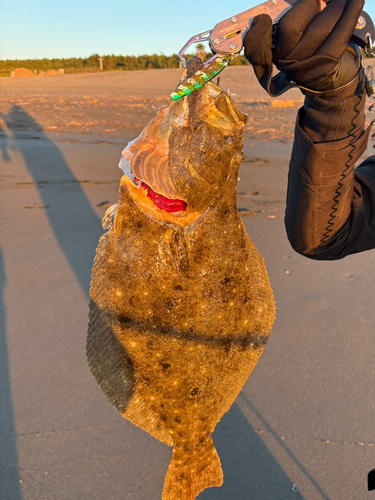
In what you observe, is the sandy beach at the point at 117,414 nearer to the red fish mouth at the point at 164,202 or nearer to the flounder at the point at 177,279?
the flounder at the point at 177,279

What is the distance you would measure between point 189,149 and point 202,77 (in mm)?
273

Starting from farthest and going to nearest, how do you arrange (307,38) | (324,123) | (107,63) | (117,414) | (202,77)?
(107,63) → (117,414) → (324,123) → (202,77) → (307,38)

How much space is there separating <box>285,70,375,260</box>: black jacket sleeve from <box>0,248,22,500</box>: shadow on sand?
2401 mm

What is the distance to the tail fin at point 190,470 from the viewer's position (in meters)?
1.70

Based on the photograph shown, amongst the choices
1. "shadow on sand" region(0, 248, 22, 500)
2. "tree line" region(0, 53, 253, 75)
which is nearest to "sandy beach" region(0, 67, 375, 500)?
"shadow on sand" region(0, 248, 22, 500)

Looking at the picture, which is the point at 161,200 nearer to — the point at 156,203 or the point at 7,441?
the point at 156,203

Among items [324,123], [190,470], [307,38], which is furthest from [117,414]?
[307,38]

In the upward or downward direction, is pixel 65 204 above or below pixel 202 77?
below

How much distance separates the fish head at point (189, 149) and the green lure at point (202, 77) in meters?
0.13

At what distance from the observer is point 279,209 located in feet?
22.7

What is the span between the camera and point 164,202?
4.93 feet

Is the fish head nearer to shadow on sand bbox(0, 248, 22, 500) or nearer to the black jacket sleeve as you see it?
the black jacket sleeve

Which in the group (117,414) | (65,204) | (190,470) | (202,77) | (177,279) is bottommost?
(117,414)

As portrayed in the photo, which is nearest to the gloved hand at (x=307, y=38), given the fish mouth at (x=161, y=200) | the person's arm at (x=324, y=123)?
the person's arm at (x=324, y=123)
